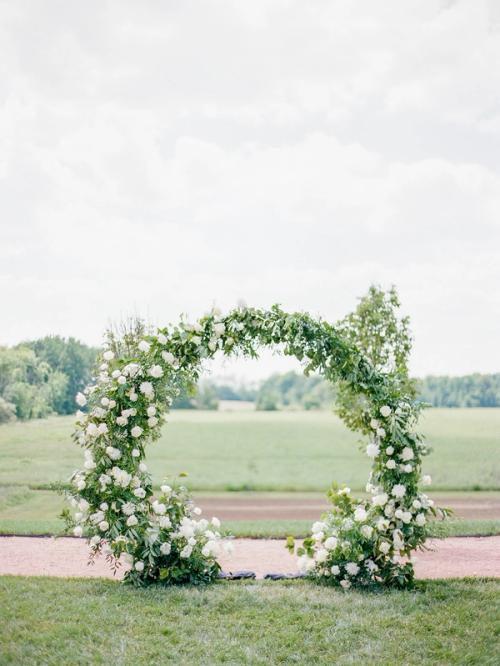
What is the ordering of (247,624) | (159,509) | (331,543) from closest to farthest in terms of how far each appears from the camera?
1. (247,624)
2. (331,543)
3. (159,509)

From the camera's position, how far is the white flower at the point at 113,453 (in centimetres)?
715

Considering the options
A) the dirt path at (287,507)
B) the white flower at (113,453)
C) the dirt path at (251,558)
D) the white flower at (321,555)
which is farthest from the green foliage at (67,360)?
the white flower at (321,555)

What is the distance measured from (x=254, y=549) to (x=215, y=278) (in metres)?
9.64

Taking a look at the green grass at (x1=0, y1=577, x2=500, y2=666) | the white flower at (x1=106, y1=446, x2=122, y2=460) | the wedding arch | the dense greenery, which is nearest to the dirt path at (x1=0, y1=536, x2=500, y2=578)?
the green grass at (x1=0, y1=577, x2=500, y2=666)

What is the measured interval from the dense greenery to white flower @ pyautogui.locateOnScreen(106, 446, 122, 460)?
25.6 ft

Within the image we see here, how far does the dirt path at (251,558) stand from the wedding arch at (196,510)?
Result: 0.94 meters

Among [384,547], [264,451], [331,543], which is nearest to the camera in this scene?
[384,547]

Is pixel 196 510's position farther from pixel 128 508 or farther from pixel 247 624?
pixel 247 624

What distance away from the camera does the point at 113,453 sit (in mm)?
7191

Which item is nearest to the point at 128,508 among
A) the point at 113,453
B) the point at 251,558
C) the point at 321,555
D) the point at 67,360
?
the point at 113,453

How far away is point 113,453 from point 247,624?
2181 mm

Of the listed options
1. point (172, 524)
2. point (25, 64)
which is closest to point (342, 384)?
point (172, 524)

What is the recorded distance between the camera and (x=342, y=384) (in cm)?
973

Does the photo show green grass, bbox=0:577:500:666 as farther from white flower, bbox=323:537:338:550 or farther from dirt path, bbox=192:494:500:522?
dirt path, bbox=192:494:500:522
